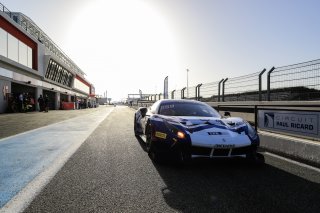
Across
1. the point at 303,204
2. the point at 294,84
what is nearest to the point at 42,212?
the point at 303,204

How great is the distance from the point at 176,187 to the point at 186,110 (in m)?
2.67

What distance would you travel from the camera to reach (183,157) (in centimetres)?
465

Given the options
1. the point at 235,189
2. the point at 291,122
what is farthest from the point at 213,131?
the point at 291,122

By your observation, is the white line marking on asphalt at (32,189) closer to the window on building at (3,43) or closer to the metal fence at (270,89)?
the metal fence at (270,89)

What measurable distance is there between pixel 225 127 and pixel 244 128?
36 cm

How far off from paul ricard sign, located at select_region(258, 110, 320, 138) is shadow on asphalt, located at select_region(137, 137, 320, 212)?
1.56 m

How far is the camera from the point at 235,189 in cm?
378

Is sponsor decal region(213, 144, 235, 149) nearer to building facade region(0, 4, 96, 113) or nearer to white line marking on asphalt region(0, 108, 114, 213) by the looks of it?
white line marking on asphalt region(0, 108, 114, 213)

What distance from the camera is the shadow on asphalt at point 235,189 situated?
10.3 feet

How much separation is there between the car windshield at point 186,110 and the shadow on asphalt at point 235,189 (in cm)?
128

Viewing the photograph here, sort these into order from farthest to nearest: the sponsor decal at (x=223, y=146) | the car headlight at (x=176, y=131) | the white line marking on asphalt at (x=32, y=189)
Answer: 1. the car headlight at (x=176, y=131)
2. the sponsor decal at (x=223, y=146)
3. the white line marking on asphalt at (x=32, y=189)

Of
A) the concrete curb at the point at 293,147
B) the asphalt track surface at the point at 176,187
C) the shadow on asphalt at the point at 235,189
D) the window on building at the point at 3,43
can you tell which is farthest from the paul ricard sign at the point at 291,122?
the window on building at the point at 3,43

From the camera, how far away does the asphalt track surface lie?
314 cm

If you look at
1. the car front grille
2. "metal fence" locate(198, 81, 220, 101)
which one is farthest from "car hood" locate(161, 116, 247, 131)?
"metal fence" locate(198, 81, 220, 101)
